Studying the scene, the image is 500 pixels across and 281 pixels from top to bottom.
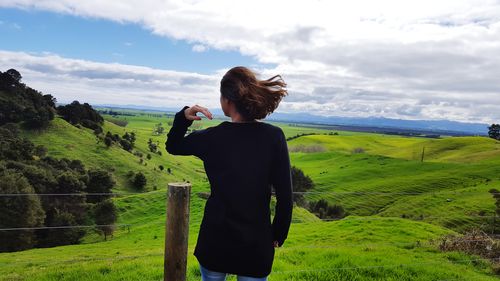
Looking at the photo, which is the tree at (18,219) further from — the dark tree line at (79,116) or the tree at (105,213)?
the dark tree line at (79,116)

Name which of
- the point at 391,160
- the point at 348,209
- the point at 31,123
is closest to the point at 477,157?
the point at 391,160

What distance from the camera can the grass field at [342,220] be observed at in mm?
8398

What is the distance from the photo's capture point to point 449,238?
41.8 ft

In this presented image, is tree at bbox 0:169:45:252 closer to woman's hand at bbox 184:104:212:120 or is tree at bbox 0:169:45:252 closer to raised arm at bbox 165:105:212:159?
raised arm at bbox 165:105:212:159

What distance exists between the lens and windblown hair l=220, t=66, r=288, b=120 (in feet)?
9.76

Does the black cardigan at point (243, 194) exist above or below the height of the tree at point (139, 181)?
above

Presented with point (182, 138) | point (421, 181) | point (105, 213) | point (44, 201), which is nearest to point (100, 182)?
point (44, 201)

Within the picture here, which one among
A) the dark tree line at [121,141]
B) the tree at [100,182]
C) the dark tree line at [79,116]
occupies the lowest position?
the tree at [100,182]

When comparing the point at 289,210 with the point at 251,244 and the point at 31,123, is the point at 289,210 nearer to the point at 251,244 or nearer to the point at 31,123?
the point at 251,244

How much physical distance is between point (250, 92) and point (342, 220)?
1060 inches

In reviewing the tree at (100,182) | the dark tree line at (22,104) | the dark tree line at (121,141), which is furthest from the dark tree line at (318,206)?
the dark tree line at (22,104)

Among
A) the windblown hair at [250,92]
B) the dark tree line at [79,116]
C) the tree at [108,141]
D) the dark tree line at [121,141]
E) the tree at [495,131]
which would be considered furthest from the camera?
the tree at [495,131]

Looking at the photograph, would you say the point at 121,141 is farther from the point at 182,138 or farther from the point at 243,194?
the point at 243,194

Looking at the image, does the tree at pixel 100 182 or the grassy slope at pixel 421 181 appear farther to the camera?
the tree at pixel 100 182
